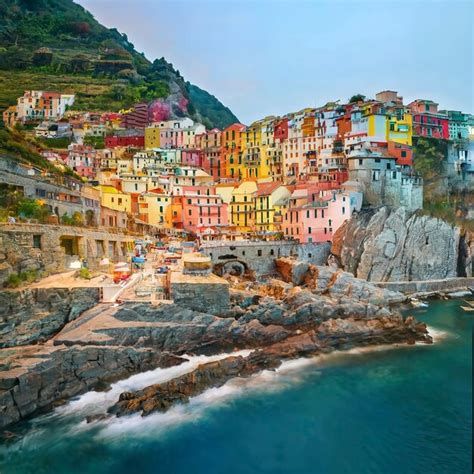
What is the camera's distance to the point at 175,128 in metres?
69.4

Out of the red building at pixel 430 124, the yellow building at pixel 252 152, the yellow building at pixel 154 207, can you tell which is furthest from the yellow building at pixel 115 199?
the red building at pixel 430 124

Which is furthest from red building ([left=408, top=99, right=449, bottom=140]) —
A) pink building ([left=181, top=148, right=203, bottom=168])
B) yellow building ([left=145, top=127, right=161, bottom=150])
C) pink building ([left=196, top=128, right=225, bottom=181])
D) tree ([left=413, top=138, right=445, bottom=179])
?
yellow building ([left=145, top=127, right=161, bottom=150])

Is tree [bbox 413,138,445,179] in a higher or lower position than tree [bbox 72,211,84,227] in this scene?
higher

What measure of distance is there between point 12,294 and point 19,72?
286 ft

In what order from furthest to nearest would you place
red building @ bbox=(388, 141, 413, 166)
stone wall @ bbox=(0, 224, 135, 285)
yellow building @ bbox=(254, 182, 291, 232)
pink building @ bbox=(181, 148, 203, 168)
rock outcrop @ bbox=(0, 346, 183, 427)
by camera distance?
1. pink building @ bbox=(181, 148, 203, 168)
2. red building @ bbox=(388, 141, 413, 166)
3. yellow building @ bbox=(254, 182, 291, 232)
4. stone wall @ bbox=(0, 224, 135, 285)
5. rock outcrop @ bbox=(0, 346, 183, 427)

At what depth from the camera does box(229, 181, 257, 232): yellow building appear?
48812 mm

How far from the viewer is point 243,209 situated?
1944 inches

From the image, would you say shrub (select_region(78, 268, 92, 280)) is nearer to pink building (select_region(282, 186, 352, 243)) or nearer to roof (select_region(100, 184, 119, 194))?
pink building (select_region(282, 186, 352, 243))

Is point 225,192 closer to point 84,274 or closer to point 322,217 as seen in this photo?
point 322,217

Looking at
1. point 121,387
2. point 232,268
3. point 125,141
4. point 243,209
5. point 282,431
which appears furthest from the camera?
point 125,141

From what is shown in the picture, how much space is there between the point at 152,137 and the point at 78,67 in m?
39.0

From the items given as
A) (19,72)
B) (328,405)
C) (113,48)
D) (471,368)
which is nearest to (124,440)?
(328,405)

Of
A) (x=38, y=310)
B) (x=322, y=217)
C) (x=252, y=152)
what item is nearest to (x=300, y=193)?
(x=322, y=217)

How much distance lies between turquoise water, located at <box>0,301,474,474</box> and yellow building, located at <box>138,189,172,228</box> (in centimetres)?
2908
